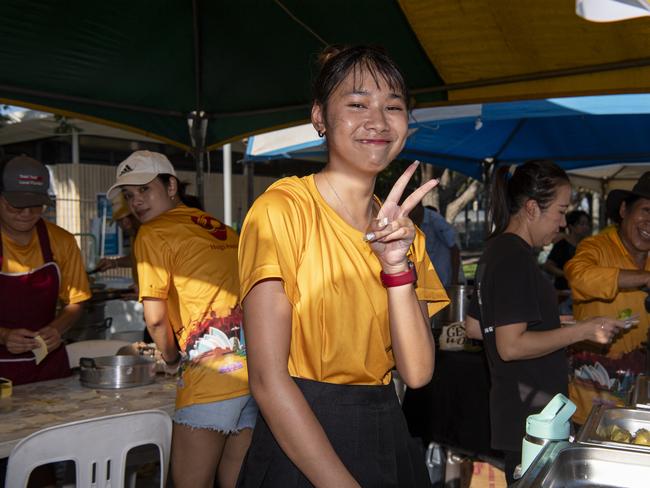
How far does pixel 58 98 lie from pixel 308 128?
91.9 inches

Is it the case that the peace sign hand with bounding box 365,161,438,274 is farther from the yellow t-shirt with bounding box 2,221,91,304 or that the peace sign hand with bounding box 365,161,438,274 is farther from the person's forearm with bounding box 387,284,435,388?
the yellow t-shirt with bounding box 2,221,91,304

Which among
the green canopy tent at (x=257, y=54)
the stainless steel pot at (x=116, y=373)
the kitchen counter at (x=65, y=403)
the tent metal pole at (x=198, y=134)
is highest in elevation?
the green canopy tent at (x=257, y=54)

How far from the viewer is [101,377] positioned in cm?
298

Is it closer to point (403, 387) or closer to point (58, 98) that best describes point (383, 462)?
point (403, 387)

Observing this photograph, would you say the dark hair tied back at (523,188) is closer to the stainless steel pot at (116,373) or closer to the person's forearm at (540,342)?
the person's forearm at (540,342)

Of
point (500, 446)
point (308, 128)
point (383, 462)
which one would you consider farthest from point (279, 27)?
point (383, 462)

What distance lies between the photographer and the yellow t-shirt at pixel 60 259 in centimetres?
304

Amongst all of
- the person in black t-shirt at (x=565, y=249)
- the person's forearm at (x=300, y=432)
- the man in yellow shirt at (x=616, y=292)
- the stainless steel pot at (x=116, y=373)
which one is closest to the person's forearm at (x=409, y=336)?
the person's forearm at (x=300, y=432)

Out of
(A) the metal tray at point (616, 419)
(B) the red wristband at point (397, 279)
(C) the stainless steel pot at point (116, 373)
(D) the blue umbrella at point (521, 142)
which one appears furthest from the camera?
(D) the blue umbrella at point (521, 142)

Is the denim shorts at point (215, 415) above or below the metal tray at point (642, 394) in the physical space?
below

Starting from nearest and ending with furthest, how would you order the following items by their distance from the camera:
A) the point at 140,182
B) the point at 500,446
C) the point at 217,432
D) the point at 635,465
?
1. the point at 635,465
2. the point at 500,446
3. the point at 217,432
4. the point at 140,182

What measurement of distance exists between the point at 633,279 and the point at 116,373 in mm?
2369

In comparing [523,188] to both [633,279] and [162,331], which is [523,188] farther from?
[162,331]

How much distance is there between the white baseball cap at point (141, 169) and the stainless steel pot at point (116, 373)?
82 centimetres
